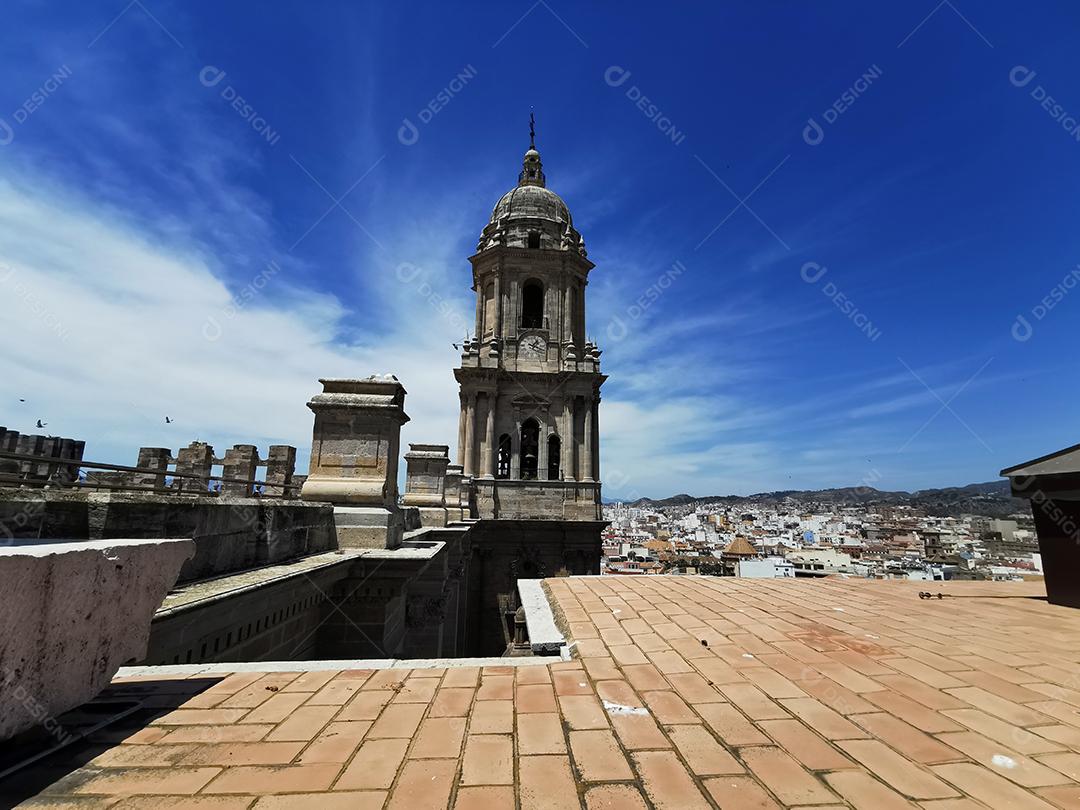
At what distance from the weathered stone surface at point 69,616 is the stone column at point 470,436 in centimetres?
1755

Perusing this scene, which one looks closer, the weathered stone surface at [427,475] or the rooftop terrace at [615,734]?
the rooftop terrace at [615,734]

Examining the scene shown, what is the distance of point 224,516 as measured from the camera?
396cm

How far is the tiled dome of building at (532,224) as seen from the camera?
74.5ft

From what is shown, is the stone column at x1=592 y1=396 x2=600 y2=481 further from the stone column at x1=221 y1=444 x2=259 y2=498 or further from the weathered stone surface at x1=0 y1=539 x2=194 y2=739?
the weathered stone surface at x1=0 y1=539 x2=194 y2=739

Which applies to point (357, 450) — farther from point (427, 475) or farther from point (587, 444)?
point (587, 444)

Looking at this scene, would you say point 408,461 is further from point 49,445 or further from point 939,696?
point 939,696

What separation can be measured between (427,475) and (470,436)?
904cm

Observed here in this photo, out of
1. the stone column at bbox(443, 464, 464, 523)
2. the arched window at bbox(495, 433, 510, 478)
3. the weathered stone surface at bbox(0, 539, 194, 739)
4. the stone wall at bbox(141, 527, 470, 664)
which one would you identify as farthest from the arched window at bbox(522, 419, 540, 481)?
the weathered stone surface at bbox(0, 539, 194, 739)

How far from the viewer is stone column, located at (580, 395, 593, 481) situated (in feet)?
66.0

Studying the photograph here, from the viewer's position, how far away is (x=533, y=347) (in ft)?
70.8

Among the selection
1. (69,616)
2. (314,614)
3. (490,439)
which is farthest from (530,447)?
(69,616)

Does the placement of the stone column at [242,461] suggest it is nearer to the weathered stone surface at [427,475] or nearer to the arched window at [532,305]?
the weathered stone surface at [427,475]

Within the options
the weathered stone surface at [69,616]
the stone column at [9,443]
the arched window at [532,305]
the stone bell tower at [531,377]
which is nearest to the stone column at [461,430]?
the stone bell tower at [531,377]

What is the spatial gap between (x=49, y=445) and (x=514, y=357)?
15.5 metres
